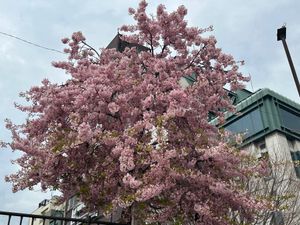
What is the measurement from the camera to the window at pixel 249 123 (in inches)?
1198

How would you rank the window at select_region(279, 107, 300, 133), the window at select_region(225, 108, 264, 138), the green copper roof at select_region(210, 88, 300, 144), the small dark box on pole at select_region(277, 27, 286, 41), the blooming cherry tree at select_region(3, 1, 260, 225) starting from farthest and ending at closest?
the window at select_region(279, 107, 300, 133) < the window at select_region(225, 108, 264, 138) < the green copper roof at select_region(210, 88, 300, 144) < the small dark box on pole at select_region(277, 27, 286, 41) < the blooming cherry tree at select_region(3, 1, 260, 225)

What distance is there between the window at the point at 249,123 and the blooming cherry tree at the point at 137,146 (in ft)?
65.0

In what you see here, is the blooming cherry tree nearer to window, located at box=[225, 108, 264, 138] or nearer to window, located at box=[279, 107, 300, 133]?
window, located at box=[225, 108, 264, 138]

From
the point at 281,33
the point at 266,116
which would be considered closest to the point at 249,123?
the point at 266,116

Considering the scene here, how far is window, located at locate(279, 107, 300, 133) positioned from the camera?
3102cm

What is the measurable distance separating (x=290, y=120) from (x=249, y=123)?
374cm

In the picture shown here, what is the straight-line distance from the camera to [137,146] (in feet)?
28.5

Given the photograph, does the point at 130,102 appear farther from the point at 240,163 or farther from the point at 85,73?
the point at 240,163

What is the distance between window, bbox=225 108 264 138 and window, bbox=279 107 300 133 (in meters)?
1.92

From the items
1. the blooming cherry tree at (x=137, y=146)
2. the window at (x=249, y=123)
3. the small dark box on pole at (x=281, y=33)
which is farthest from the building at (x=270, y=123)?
the blooming cherry tree at (x=137, y=146)

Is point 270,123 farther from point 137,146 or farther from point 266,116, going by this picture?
point 137,146

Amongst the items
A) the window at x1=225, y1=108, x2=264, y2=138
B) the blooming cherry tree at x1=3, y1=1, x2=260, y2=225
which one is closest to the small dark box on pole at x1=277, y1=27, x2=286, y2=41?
the blooming cherry tree at x1=3, y1=1, x2=260, y2=225

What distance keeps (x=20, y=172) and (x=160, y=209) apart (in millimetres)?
3839

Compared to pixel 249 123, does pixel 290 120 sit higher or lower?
higher
